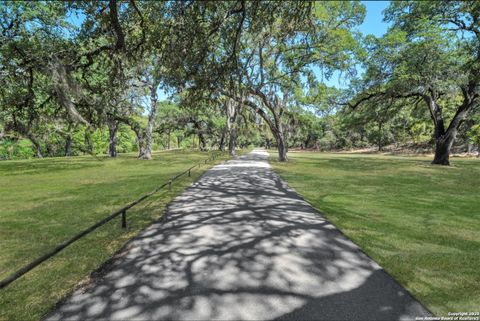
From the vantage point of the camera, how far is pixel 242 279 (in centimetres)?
380

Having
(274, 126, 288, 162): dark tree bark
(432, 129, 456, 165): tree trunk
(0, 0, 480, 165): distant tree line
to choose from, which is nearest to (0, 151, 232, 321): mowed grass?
(0, 0, 480, 165): distant tree line

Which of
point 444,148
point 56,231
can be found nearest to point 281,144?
point 444,148

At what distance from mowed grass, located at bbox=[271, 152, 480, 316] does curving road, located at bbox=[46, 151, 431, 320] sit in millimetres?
406

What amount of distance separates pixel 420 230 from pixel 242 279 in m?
5.00

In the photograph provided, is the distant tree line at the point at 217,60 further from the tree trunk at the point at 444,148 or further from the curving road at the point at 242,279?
the curving road at the point at 242,279

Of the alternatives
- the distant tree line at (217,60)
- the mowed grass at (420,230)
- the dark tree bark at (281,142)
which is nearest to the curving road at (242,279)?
the mowed grass at (420,230)

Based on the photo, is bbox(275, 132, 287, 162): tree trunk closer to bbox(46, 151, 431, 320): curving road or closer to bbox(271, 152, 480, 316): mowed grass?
bbox(271, 152, 480, 316): mowed grass

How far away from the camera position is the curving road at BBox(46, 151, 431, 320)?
123 inches

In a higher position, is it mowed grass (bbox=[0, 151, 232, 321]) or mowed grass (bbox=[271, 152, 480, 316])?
mowed grass (bbox=[271, 152, 480, 316])

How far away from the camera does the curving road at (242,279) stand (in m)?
3.11

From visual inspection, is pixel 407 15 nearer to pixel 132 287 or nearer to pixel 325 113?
pixel 325 113

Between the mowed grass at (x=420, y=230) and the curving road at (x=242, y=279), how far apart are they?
0.41m

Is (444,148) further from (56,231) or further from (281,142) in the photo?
(56,231)

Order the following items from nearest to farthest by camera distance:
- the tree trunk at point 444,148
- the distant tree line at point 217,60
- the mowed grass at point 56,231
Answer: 1. the mowed grass at point 56,231
2. the distant tree line at point 217,60
3. the tree trunk at point 444,148
